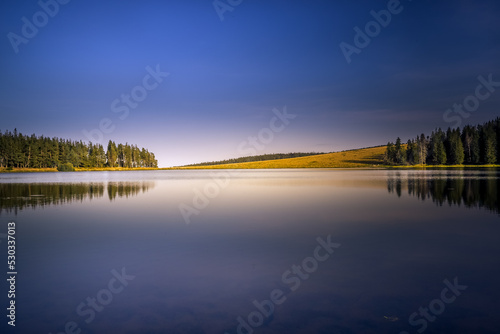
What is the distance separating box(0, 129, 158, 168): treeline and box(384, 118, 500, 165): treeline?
139 metres

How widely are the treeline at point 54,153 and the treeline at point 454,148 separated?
138913 millimetres

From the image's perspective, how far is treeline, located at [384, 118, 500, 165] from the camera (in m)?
107

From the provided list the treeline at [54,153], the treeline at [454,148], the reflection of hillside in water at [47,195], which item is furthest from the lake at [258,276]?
the treeline at [54,153]

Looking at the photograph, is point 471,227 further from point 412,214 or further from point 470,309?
point 470,309

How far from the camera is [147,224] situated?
564 inches

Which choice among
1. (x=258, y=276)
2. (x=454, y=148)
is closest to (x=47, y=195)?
(x=258, y=276)

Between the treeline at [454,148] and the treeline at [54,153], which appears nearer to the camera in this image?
the treeline at [454,148]

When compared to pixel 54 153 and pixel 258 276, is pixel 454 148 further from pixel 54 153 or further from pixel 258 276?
pixel 54 153

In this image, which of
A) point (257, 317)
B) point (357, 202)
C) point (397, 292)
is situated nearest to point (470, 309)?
point (397, 292)

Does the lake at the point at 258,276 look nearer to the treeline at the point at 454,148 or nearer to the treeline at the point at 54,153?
the treeline at the point at 454,148

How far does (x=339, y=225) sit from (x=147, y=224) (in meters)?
8.25

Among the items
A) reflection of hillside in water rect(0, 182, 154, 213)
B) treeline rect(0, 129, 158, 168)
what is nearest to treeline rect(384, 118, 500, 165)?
reflection of hillside in water rect(0, 182, 154, 213)

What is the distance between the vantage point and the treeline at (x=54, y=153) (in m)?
133

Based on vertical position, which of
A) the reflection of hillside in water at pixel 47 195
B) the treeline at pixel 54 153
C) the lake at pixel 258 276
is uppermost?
the treeline at pixel 54 153
